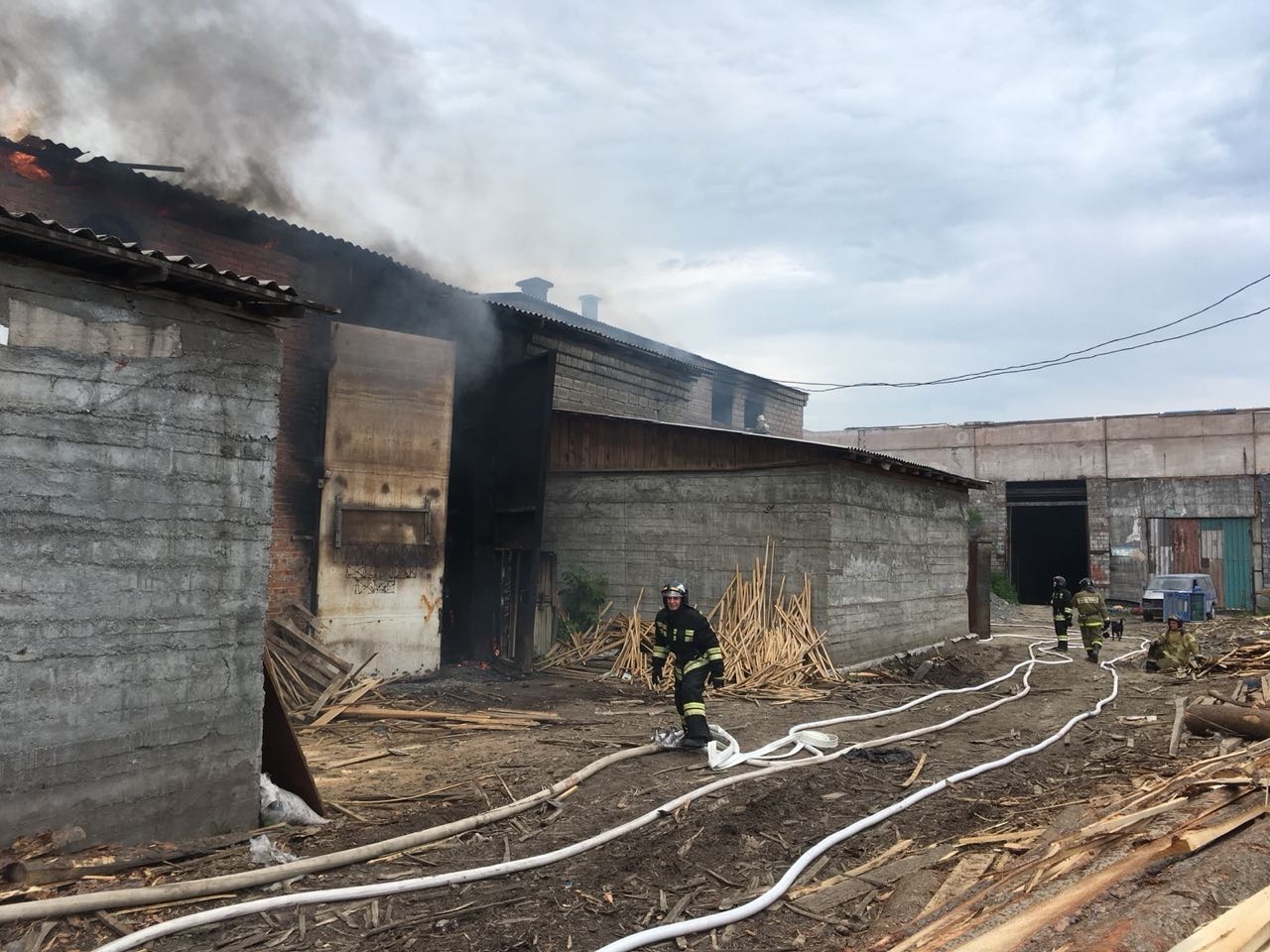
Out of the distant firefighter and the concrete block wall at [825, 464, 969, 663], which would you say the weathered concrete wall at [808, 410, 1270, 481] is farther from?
the distant firefighter

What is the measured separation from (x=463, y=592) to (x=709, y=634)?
6423mm

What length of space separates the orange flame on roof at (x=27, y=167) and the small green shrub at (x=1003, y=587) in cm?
2891

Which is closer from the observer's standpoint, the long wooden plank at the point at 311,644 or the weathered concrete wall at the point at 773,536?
the long wooden plank at the point at 311,644

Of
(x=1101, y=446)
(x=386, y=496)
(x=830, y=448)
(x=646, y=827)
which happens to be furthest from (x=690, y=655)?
(x=1101, y=446)

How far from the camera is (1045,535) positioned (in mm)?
33812

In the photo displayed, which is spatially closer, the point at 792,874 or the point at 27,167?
the point at 792,874

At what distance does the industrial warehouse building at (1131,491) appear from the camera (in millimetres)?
28031

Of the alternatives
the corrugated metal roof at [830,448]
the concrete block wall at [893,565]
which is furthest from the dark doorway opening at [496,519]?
the concrete block wall at [893,565]

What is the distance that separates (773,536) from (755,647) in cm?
165

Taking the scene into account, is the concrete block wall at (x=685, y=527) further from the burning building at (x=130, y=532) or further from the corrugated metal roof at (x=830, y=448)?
the burning building at (x=130, y=532)

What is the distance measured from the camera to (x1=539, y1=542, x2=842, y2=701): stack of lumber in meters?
12.2

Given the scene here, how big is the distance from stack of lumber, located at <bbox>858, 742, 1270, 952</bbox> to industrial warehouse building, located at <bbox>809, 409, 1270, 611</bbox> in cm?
2556

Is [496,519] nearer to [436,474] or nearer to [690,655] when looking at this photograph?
[436,474]

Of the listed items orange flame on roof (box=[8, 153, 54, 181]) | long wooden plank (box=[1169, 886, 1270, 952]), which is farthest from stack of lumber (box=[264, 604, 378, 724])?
long wooden plank (box=[1169, 886, 1270, 952])
